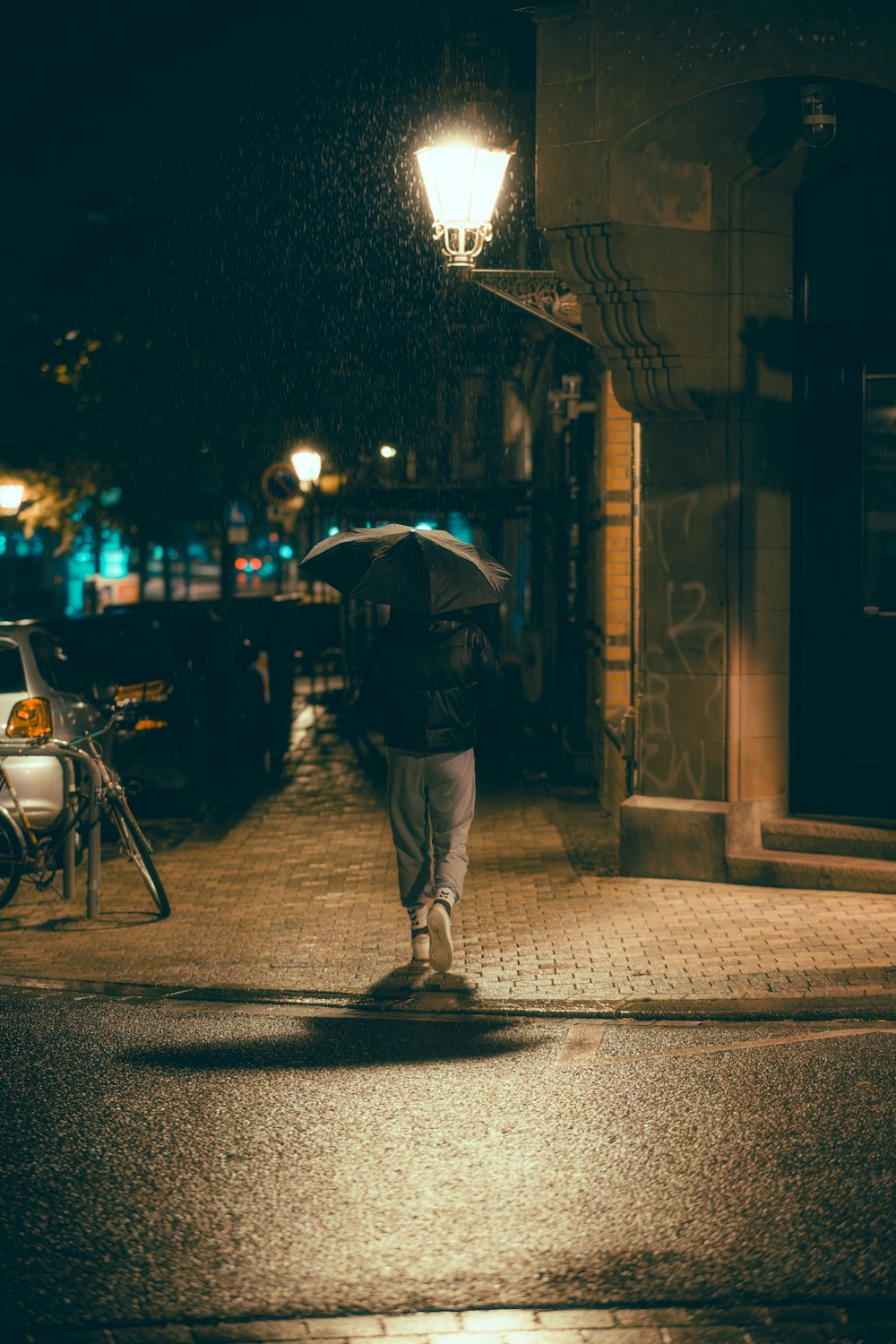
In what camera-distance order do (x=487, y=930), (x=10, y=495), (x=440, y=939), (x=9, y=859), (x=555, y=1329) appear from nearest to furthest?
(x=555, y=1329), (x=440, y=939), (x=487, y=930), (x=9, y=859), (x=10, y=495)

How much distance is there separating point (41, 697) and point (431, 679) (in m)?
3.82

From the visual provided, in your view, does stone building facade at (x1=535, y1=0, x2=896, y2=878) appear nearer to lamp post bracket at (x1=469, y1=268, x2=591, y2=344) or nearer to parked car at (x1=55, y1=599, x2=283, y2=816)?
lamp post bracket at (x1=469, y1=268, x2=591, y2=344)

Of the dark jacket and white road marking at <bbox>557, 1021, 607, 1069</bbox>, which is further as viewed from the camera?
the dark jacket

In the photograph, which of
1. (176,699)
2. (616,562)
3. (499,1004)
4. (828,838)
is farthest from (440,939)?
(176,699)

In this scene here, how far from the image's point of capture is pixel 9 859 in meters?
8.96

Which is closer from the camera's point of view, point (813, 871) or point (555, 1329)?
point (555, 1329)

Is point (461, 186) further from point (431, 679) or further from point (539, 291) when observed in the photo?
point (431, 679)

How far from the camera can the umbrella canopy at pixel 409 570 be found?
7352mm

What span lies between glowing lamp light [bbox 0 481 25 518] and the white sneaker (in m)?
22.0

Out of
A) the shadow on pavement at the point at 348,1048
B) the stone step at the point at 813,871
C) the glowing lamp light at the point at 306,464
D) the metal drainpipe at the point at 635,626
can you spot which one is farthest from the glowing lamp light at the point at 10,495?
the shadow on pavement at the point at 348,1048

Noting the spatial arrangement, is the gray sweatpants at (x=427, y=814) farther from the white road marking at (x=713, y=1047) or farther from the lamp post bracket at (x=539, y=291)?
the lamp post bracket at (x=539, y=291)

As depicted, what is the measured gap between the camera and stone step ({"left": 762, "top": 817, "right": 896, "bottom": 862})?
928 cm

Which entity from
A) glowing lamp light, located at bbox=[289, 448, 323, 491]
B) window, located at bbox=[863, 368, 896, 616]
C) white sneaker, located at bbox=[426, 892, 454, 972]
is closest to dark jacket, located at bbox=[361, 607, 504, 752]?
white sneaker, located at bbox=[426, 892, 454, 972]

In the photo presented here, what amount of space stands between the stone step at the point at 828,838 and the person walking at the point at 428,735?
2675 millimetres
